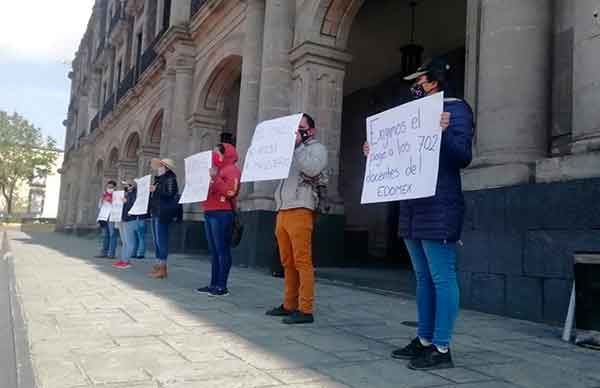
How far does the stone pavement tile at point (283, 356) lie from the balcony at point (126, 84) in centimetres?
2140

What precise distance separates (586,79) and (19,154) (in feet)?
211

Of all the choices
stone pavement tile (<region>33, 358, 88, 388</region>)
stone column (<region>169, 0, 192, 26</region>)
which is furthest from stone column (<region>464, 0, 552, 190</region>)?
stone column (<region>169, 0, 192, 26</region>)

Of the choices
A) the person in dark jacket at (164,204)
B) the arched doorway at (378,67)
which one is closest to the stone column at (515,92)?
the person in dark jacket at (164,204)

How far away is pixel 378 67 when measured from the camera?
16.2m

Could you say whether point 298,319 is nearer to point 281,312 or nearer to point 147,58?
point 281,312

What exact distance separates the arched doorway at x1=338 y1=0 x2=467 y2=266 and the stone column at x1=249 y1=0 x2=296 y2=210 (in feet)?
3.09

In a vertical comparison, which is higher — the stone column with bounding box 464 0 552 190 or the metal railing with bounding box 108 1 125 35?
the metal railing with bounding box 108 1 125 35

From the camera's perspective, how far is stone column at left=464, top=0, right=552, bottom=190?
5.63m

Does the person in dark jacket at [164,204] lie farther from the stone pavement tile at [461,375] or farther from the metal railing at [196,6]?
the metal railing at [196,6]

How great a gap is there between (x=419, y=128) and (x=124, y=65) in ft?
85.9

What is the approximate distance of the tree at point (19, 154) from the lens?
5978cm

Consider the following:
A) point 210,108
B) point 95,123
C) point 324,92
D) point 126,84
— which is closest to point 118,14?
point 126,84

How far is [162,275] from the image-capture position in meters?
7.99

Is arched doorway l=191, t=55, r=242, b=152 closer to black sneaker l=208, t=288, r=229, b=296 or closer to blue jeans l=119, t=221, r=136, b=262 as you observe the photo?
blue jeans l=119, t=221, r=136, b=262
